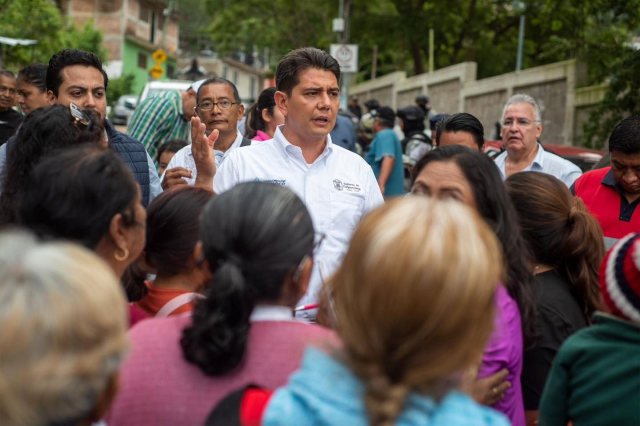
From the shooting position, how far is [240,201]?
2.17 meters

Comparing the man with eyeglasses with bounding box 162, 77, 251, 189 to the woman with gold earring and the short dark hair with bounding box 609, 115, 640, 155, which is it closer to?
the short dark hair with bounding box 609, 115, 640, 155

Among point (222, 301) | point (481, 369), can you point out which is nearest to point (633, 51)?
point (481, 369)

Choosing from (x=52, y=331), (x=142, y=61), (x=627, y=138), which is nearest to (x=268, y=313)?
(x=52, y=331)

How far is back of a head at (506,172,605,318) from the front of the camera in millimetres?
3250

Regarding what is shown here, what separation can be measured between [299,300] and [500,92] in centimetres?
2169

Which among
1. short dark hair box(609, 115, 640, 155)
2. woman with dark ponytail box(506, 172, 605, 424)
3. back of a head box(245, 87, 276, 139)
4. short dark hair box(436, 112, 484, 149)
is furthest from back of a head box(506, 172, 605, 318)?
back of a head box(245, 87, 276, 139)

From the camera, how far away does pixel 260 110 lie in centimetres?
755

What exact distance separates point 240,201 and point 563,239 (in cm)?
166

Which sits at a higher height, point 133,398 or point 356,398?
point 356,398

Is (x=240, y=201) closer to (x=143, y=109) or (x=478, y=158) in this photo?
(x=478, y=158)

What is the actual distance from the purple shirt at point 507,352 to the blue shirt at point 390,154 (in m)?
6.80

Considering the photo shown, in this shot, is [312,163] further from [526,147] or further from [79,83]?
[526,147]

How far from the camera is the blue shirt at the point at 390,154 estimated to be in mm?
9656

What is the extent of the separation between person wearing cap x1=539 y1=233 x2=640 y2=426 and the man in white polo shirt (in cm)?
164
